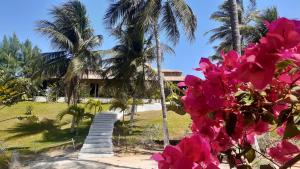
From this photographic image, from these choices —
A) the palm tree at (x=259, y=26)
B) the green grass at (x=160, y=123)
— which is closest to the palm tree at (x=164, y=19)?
the green grass at (x=160, y=123)

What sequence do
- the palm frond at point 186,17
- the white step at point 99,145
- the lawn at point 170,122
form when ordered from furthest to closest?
the lawn at point 170,122 < the white step at point 99,145 < the palm frond at point 186,17

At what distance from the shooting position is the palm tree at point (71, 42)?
21469 millimetres

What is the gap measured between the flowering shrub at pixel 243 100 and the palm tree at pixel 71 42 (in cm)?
1962

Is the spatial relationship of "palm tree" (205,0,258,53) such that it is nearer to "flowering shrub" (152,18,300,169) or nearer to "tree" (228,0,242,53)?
"tree" (228,0,242,53)

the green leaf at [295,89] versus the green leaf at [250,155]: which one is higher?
the green leaf at [295,89]

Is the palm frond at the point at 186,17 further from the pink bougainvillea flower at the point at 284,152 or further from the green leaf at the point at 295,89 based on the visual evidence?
the green leaf at the point at 295,89

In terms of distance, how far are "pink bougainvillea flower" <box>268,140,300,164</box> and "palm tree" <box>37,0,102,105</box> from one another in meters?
19.6

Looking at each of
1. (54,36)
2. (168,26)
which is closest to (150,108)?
(54,36)

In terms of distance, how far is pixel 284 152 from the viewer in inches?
45.8

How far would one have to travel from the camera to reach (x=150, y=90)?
70.7 ft

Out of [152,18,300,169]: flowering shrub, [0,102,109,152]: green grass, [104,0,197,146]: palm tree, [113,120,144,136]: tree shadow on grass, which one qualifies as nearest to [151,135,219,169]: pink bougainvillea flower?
[152,18,300,169]: flowering shrub

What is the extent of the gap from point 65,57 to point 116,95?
3625 millimetres

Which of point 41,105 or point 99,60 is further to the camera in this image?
point 41,105

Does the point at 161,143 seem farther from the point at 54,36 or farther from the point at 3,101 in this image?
the point at 3,101
